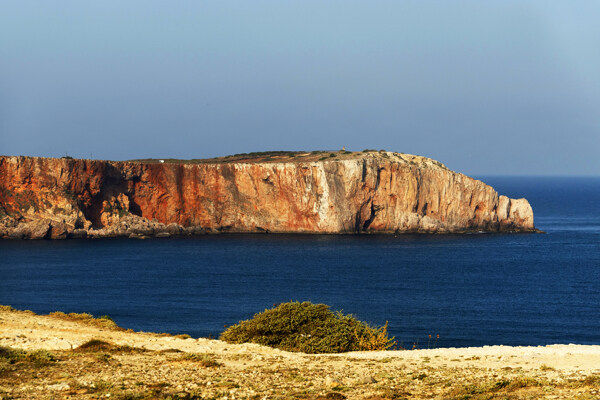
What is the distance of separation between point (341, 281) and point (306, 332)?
45.2 m

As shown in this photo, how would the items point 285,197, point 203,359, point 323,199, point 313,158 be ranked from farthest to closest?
point 313,158
point 285,197
point 323,199
point 203,359

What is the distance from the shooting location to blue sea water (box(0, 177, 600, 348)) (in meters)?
53.6

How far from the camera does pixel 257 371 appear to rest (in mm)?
22188

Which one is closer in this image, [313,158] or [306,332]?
[306,332]

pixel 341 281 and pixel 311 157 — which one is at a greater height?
pixel 311 157

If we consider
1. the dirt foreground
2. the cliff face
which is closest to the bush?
the dirt foreground

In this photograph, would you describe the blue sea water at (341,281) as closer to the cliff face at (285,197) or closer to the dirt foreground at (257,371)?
the cliff face at (285,197)

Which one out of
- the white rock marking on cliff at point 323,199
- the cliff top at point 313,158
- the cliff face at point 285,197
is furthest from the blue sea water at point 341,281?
the cliff top at point 313,158

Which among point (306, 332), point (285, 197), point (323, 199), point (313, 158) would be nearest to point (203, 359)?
point (306, 332)

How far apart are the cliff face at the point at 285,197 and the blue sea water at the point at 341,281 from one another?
485cm

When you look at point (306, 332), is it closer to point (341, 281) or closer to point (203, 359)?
point (203, 359)

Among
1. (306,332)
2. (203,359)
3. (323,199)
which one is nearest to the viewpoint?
(203,359)

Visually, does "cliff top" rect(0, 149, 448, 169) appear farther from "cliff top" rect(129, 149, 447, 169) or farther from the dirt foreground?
the dirt foreground

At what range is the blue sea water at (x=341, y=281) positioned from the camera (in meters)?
53.6
